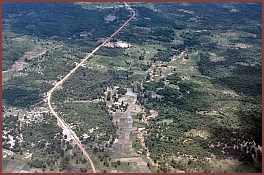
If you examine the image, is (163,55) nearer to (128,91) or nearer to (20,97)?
(128,91)

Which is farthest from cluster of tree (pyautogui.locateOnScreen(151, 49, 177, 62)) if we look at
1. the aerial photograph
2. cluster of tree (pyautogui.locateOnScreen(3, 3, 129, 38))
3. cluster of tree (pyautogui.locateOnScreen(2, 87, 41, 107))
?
cluster of tree (pyautogui.locateOnScreen(2, 87, 41, 107))

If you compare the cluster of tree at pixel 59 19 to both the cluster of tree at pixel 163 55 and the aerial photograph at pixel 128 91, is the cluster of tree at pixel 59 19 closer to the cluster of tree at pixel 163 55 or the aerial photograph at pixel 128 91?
the aerial photograph at pixel 128 91

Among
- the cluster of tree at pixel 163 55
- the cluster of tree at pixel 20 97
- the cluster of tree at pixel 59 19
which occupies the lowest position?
the cluster of tree at pixel 20 97

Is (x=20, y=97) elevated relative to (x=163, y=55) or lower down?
lower down

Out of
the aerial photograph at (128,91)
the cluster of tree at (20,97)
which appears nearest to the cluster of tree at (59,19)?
the aerial photograph at (128,91)

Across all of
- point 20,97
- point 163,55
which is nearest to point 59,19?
point 163,55

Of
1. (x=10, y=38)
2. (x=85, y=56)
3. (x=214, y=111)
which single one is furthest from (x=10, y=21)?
(x=214, y=111)

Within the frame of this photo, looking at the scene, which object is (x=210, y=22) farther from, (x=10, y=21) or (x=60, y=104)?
(x=60, y=104)

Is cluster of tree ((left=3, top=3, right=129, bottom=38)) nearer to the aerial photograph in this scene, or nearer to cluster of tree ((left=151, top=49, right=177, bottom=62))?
the aerial photograph
